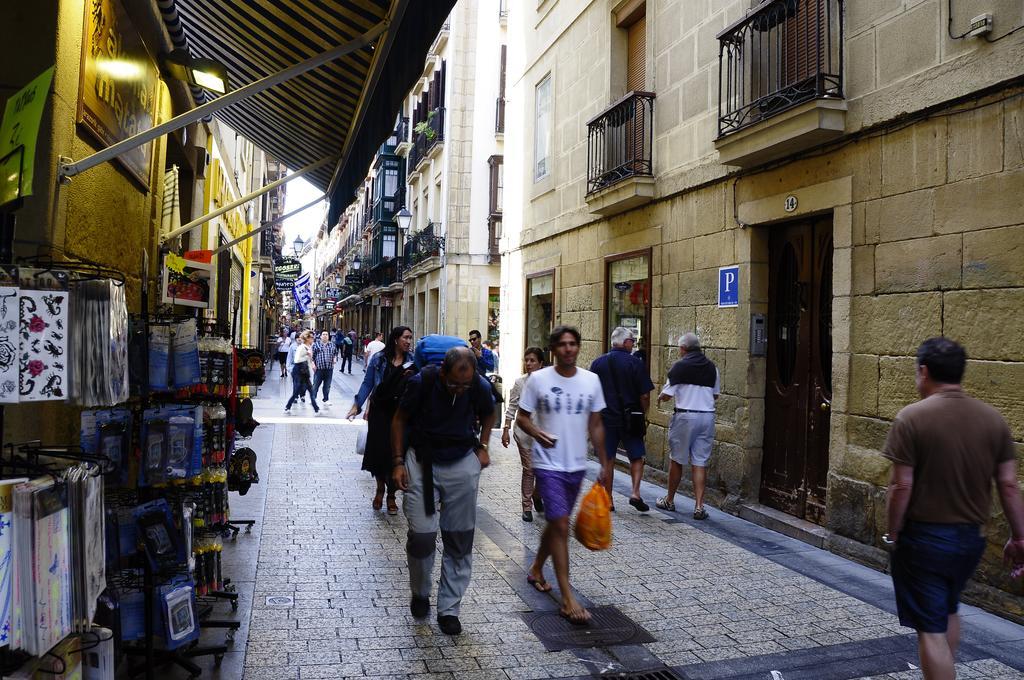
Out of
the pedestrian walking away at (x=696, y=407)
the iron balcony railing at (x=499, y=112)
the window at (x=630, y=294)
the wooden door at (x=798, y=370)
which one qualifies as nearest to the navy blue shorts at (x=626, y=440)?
the pedestrian walking away at (x=696, y=407)

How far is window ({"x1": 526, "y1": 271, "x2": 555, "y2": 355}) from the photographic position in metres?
13.3

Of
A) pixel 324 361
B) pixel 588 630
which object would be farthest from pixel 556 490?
pixel 324 361

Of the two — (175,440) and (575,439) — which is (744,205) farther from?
(175,440)

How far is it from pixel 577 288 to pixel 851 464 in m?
6.18

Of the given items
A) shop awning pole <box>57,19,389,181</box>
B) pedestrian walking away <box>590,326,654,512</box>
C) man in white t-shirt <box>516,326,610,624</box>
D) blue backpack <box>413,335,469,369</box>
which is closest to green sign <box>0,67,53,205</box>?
shop awning pole <box>57,19,389,181</box>

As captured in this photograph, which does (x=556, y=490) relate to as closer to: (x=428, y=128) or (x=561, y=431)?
(x=561, y=431)

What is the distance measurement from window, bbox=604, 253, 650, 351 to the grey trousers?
19.1 feet

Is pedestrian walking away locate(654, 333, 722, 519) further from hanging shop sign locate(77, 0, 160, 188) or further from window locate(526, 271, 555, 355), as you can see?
window locate(526, 271, 555, 355)

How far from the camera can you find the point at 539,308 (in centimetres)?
1387

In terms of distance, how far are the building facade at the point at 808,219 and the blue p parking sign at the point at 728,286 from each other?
0.03 m

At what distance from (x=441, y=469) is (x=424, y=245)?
2455 cm

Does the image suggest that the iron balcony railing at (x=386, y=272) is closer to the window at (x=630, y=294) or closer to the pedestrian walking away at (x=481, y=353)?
the pedestrian walking away at (x=481, y=353)

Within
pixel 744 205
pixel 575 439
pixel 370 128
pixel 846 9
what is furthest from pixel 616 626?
pixel 846 9

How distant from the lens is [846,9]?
6.69 metres
